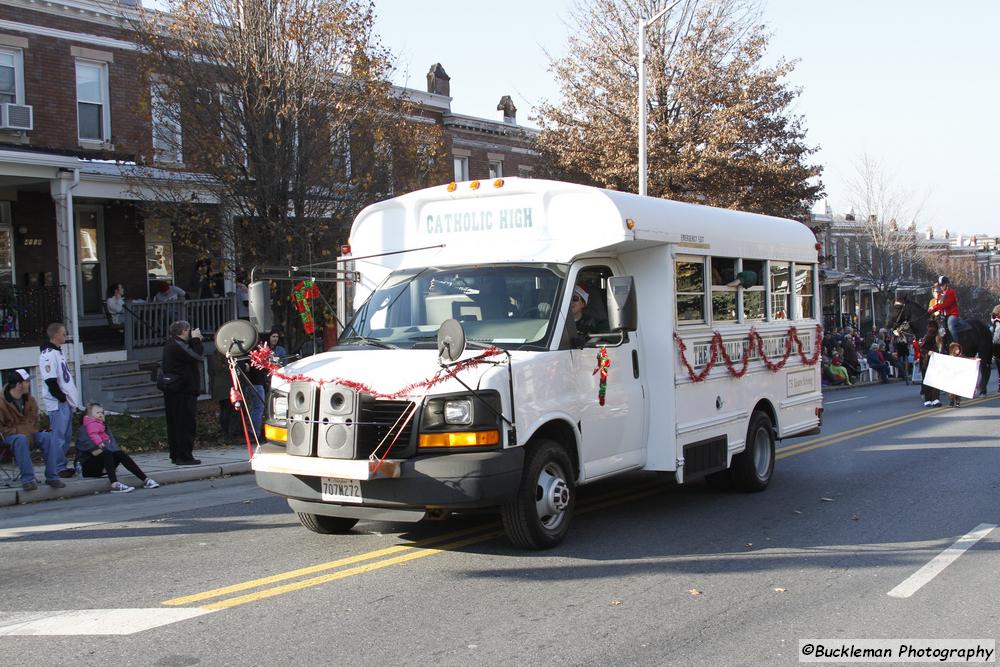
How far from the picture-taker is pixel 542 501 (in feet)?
23.3

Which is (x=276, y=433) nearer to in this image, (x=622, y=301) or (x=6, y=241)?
(x=622, y=301)

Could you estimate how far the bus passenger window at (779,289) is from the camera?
34.3ft

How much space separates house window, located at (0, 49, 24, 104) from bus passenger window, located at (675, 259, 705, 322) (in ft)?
58.3

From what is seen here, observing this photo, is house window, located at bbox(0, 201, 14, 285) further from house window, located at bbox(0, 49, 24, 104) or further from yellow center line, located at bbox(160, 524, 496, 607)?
yellow center line, located at bbox(160, 524, 496, 607)

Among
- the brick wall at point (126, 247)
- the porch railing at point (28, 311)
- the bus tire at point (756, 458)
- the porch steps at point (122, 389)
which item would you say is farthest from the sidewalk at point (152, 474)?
the brick wall at point (126, 247)

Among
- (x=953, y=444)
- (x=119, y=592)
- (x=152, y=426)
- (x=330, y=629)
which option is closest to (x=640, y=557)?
(x=330, y=629)

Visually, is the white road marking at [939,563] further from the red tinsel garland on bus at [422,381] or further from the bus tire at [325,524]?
the bus tire at [325,524]

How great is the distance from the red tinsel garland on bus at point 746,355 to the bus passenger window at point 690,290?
0.29 meters

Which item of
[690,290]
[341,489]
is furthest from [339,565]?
[690,290]

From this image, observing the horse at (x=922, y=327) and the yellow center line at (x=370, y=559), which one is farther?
the horse at (x=922, y=327)

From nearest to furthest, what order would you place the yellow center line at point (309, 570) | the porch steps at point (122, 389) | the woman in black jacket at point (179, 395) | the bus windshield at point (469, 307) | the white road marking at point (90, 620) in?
1. the white road marking at point (90, 620)
2. the yellow center line at point (309, 570)
3. the bus windshield at point (469, 307)
4. the woman in black jacket at point (179, 395)
5. the porch steps at point (122, 389)

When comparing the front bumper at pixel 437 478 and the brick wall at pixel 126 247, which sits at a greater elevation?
the brick wall at pixel 126 247

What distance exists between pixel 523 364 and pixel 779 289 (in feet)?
15.9

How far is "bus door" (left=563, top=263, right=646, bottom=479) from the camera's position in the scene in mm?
7469
